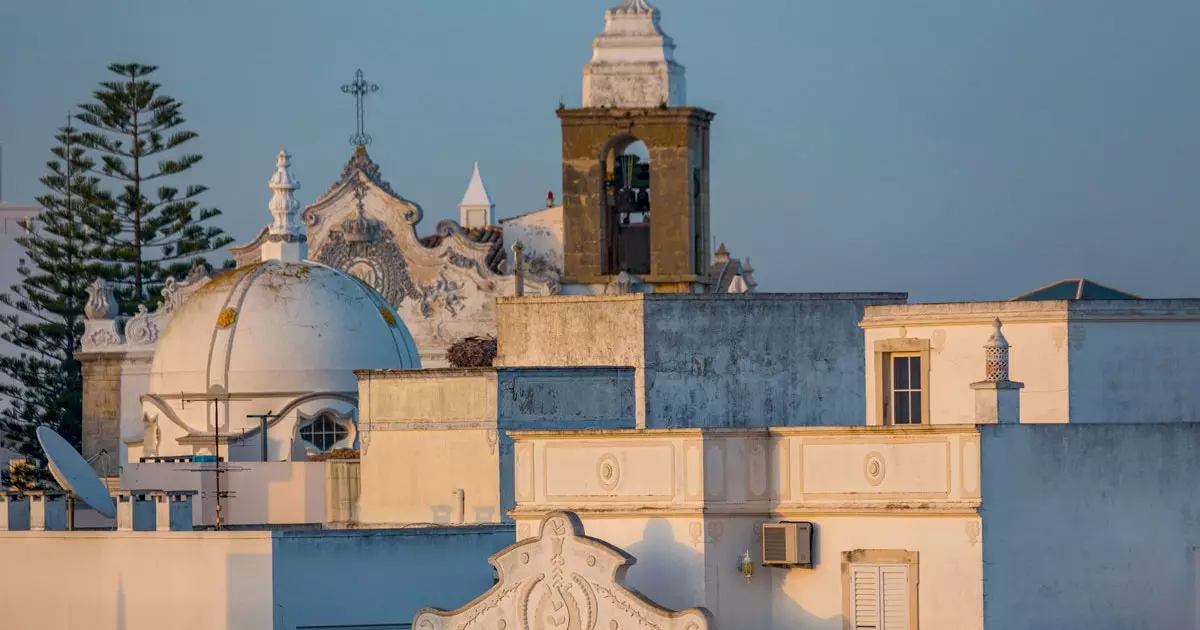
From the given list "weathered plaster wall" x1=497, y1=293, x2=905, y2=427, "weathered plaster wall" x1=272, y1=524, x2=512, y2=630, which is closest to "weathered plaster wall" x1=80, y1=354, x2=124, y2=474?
"weathered plaster wall" x1=497, y1=293, x2=905, y2=427

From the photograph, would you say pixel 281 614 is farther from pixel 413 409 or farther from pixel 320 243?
pixel 320 243

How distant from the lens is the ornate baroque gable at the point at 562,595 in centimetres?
2566

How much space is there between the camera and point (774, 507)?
86.9 feet

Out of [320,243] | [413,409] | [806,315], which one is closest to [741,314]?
[806,315]

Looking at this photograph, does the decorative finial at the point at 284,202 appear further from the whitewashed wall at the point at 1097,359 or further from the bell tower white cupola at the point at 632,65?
A: the whitewashed wall at the point at 1097,359

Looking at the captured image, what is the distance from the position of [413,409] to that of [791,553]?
13927 mm

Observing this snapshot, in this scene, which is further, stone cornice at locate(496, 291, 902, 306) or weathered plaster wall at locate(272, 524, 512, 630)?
stone cornice at locate(496, 291, 902, 306)

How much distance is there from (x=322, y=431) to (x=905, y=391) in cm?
2187

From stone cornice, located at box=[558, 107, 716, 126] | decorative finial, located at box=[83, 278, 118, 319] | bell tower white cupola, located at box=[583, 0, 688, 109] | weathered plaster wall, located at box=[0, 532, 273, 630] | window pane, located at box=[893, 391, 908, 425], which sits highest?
bell tower white cupola, located at box=[583, 0, 688, 109]

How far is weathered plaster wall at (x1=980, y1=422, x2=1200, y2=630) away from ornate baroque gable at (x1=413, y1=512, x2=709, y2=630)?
2.89m

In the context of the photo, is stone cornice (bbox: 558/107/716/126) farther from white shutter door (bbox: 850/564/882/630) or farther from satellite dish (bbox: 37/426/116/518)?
white shutter door (bbox: 850/564/882/630)

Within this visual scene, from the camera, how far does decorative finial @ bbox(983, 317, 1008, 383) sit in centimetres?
2631

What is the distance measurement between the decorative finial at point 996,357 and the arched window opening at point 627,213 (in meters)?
24.2

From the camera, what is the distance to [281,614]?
34.6m
